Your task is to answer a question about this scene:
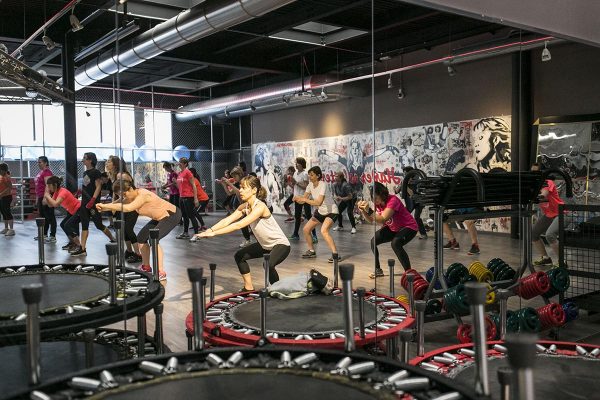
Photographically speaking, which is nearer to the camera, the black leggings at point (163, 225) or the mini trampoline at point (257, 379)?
the mini trampoline at point (257, 379)

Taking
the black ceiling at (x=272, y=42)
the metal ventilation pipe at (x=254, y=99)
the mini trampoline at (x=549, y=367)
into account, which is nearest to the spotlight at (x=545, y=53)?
the black ceiling at (x=272, y=42)

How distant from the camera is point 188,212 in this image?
12.1 feet

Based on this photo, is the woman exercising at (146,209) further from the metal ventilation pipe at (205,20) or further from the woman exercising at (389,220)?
the woman exercising at (389,220)

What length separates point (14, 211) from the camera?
2.40 metres

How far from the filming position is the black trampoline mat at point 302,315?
3148mm

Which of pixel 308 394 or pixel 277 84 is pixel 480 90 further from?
pixel 308 394

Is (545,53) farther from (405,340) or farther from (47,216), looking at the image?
(47,216)

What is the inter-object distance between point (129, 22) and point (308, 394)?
8.21ft

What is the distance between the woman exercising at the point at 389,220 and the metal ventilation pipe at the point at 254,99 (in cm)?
92

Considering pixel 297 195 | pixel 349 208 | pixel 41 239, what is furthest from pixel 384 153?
pixel 41 239

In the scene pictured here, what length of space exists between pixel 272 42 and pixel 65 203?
2.66 metres

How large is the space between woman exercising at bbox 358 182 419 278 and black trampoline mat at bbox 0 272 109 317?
6.18ft

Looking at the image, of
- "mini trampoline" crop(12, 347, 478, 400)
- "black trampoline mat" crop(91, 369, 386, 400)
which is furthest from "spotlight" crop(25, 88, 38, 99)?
"black trampoline mat" crop(91, 369, 386, 400)

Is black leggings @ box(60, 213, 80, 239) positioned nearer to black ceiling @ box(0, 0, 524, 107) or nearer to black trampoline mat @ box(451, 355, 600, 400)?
black ceiling @ box(0, 0, 524, 107)
